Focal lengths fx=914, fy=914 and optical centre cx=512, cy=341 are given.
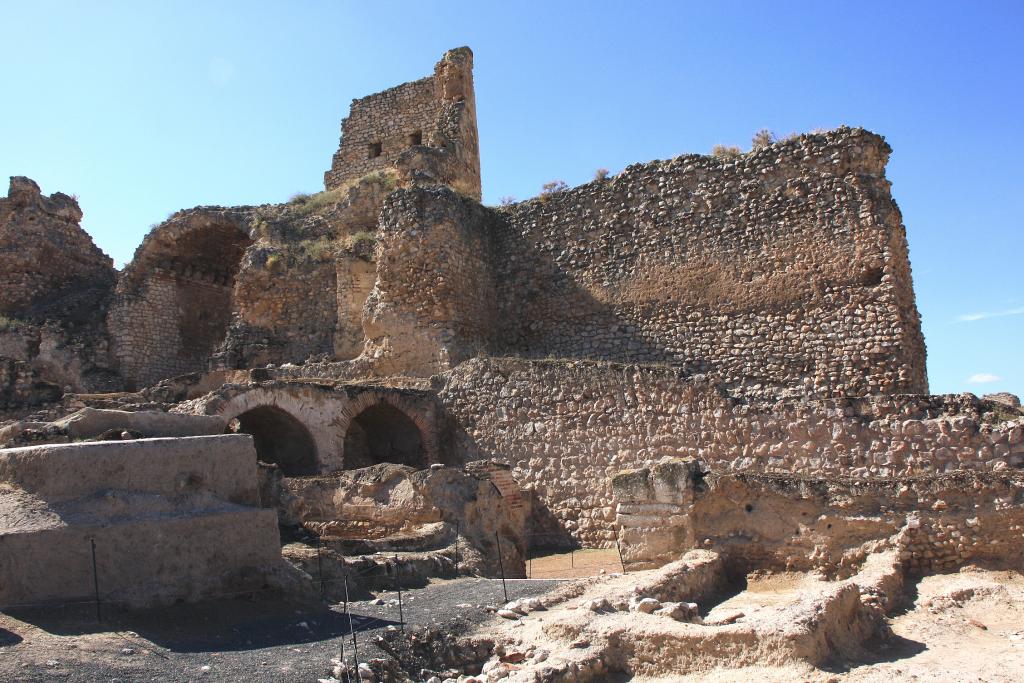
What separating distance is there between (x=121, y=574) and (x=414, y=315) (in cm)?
1136

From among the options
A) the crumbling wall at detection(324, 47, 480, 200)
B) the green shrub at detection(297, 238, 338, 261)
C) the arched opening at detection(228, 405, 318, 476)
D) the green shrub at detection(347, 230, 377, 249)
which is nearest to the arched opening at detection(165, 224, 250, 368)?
the green shrub at detection(297, 238, 338, 261)

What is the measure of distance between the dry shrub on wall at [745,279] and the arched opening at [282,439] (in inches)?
247

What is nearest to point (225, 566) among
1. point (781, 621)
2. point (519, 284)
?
point (781, 621)

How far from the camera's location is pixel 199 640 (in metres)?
5.75

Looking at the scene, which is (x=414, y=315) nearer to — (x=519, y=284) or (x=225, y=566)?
(x=519, y=284)

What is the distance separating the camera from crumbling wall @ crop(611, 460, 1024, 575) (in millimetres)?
7504

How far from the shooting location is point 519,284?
61.0 ft

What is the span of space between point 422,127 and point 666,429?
15.6 meters

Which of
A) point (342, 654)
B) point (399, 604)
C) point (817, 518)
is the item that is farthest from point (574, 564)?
point (342, 654)

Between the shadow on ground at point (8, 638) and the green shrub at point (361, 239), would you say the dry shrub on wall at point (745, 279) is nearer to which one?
the green shrub at point (361, 239)

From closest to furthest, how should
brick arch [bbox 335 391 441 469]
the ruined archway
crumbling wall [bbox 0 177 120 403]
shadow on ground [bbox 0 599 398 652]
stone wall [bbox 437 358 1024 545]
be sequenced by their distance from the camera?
shadow on ground [bbox 0 599 398 652] → stone wall [bbox 437 358 1024 545] → brick arch [bbox 335 391 441 469] → crumbling wall [bbox 0 177 120 403] → the ruined archway

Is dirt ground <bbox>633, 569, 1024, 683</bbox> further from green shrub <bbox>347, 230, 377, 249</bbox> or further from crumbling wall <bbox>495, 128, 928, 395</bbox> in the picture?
green shrub <bbox>347, 230, 377, 249</bbox>

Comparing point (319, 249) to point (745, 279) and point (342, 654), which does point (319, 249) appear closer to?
point (745, 279)

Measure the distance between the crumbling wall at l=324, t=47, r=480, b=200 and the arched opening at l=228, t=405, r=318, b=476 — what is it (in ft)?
28.4
